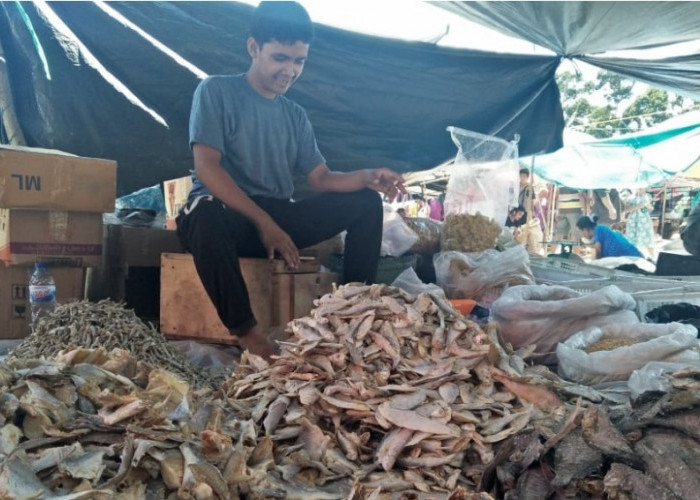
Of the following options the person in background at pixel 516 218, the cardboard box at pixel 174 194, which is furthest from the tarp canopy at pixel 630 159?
the cardboard box at pixel 174 194

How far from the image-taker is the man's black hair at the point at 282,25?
2.53 meters

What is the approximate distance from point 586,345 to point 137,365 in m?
1.56

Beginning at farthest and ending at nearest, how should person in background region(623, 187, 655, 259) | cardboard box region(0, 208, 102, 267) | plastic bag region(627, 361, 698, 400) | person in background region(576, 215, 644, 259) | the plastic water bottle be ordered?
1. person in background region(623, 187, 655, 259)
2. person in background region(576, 215, 644, 259)
3. cardboard box region(0, 208, 102, 267)
4. the plastic water bottle
5. plastic bag region(627, 361, 698, 400)

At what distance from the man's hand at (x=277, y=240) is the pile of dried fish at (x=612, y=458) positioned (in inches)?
51.4

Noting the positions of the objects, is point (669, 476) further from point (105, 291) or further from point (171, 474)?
point (105, 291)

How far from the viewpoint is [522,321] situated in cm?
237

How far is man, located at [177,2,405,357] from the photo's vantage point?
2.39 meters

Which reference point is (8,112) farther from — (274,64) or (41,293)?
(274,64)

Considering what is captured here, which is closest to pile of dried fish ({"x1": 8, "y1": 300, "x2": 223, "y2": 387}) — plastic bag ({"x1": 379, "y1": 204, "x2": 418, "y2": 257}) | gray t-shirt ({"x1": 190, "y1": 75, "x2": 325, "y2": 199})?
gray t-shirt ({"x1": 190, "y1": 75, "x2": 325, "y2": 199})

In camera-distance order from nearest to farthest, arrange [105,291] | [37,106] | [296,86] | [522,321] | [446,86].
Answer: [522,321]
[105,291]
[37,106]
[296,86]
[446,86]

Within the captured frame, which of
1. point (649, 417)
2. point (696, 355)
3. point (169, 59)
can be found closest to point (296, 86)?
point (169, 59)

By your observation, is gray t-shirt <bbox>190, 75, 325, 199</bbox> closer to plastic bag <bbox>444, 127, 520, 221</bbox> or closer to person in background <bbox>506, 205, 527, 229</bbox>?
plastic bag <bbox>444, 127, 520, 221</bbox>

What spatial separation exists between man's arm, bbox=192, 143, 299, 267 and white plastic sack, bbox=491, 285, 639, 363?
93 centimetres

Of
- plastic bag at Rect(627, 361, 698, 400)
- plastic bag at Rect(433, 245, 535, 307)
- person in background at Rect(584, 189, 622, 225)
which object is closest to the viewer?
plastic bag at Rect(627, 361, 698, 400)
